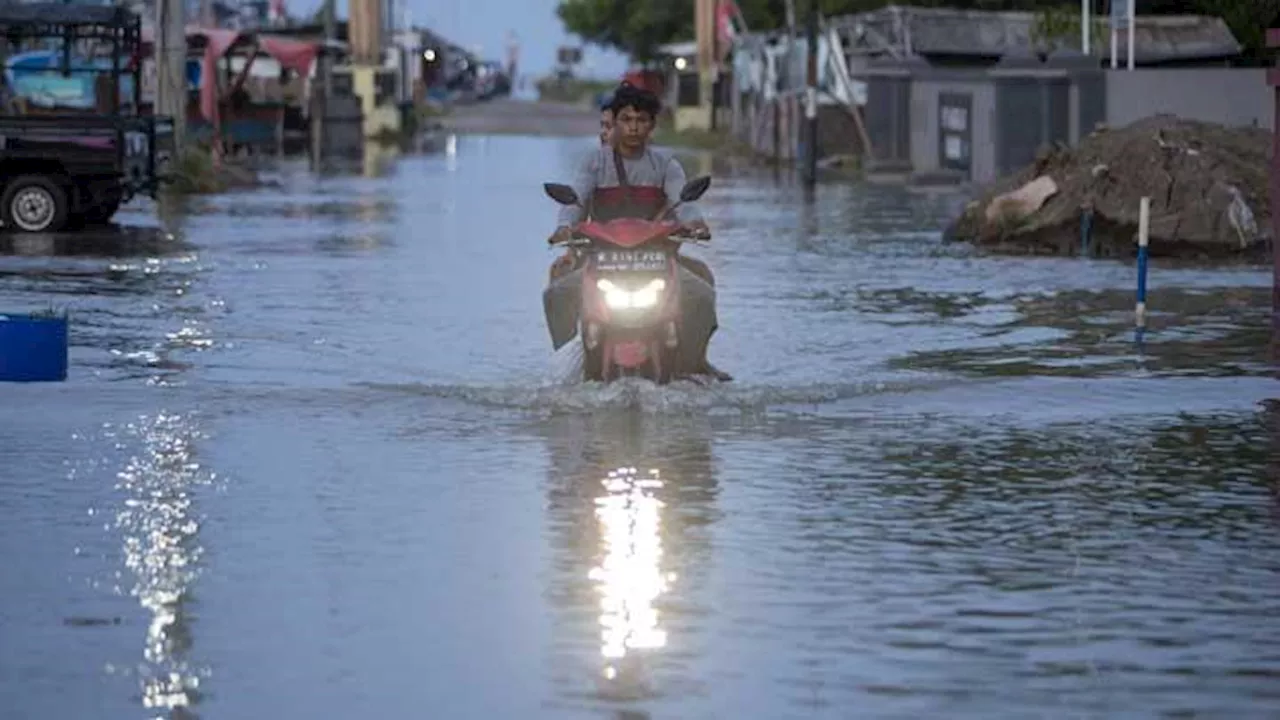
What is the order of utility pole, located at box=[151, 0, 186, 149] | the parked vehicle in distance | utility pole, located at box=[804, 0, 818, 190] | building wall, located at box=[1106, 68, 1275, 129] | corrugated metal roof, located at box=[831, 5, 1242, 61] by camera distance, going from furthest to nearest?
corrugated metal roof, located at box=[831, 5, 1242, 61] < utility pole, located at box=[804, 0, 818, 190] < utility pole, located at box=[151, 0, 186, 149] < building wall, located at box=[1106, 68, 1275, 129] < the parked vehicle in distance

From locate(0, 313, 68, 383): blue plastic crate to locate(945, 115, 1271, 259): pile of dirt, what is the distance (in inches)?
674

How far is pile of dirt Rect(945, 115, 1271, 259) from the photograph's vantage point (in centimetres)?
3312

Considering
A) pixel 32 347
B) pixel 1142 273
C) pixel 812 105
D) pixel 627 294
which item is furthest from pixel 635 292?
pixel 812 105

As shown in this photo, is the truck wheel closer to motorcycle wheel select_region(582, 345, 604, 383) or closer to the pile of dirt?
the pile of dirt

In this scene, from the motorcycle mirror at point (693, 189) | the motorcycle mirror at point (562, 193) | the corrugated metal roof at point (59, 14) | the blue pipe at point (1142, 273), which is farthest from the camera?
the corrugated metal roof at point (59, 14)

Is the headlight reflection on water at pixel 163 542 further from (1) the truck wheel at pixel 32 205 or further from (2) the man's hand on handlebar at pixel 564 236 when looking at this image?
(1) the truck wheel at pixel 32 205

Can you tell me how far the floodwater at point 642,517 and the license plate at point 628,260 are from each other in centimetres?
67

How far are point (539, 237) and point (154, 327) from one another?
48.4ft

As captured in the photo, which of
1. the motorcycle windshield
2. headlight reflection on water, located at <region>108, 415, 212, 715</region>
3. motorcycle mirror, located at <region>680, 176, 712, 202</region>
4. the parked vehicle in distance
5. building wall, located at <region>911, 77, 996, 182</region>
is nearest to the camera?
headlight reflection on water, located at <region>108, 415, 212, 715</region>

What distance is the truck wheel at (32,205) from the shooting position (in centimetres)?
3622

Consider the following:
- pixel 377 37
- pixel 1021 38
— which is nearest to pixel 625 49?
pixel 377 37

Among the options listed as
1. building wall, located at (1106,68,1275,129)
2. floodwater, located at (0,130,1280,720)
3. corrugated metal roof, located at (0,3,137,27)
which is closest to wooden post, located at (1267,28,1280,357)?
floodwater, located at (0,130,1280,720)

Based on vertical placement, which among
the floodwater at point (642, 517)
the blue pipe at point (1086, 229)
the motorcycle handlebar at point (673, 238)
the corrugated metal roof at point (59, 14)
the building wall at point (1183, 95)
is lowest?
the floodwater at point (642, 517)

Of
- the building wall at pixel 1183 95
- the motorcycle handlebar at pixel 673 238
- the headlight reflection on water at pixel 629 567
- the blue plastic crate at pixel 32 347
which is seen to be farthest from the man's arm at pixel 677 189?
the building wall at pixel 1183 95
